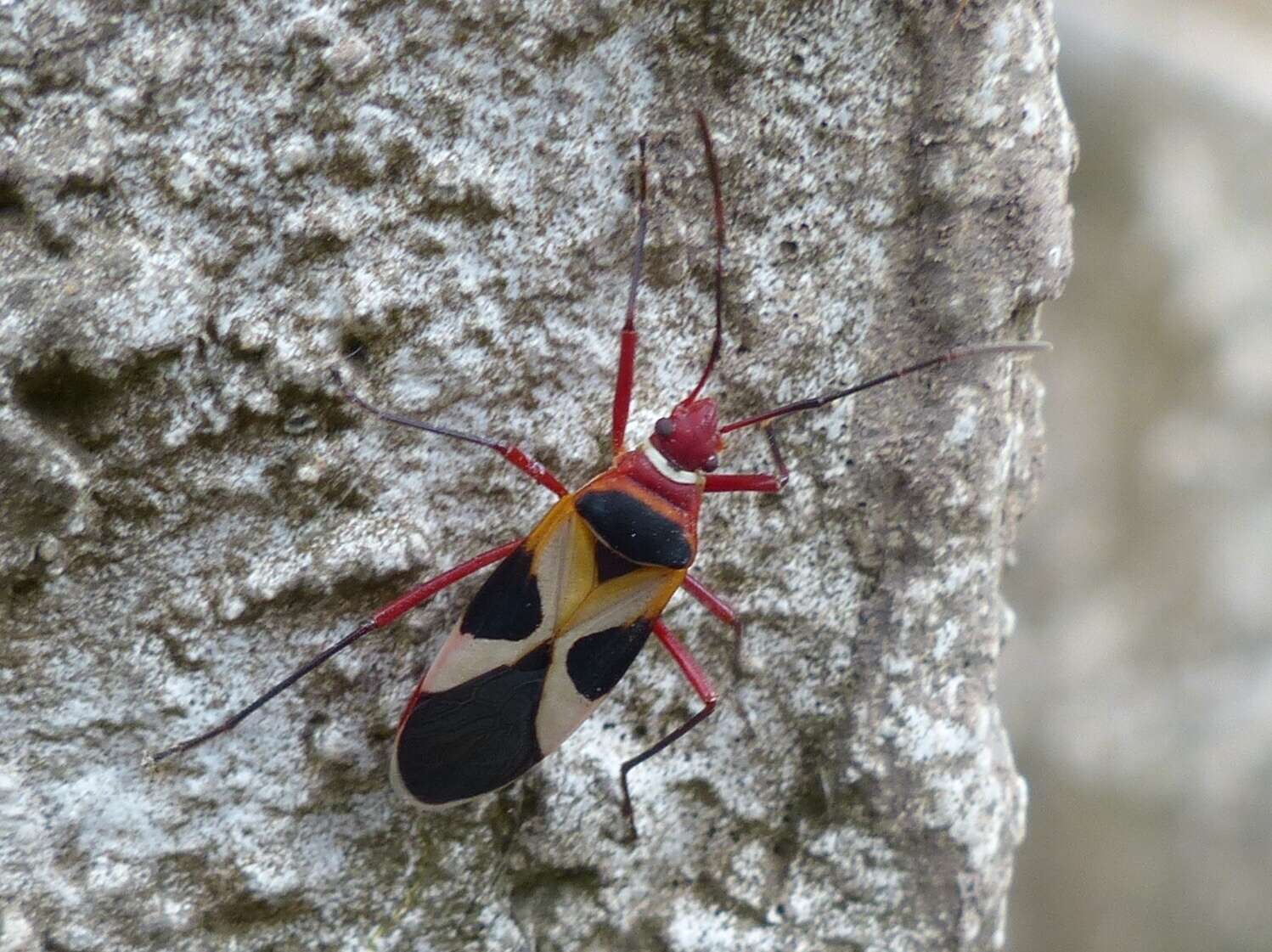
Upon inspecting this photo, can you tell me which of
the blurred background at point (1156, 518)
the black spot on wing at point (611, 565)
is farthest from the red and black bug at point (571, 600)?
the blurred background at point (1156, 518)

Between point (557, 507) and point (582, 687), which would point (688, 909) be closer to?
point (582, 687)

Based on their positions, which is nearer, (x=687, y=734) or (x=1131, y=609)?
(x=687, y=734)

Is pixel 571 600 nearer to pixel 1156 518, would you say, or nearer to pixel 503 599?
pixel 503 599

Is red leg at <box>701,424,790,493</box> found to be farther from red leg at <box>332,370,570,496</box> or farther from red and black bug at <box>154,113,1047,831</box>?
red leg at <box>332,370,570,496</box>

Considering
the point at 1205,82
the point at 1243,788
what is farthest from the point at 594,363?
the point at 1243,788

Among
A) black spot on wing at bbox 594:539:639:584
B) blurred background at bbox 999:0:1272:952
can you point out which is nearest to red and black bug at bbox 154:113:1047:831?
black spot on wing at bbox 594:539:639:584

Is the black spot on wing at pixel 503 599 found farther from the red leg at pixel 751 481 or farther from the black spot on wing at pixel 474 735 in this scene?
the red leg at pixel 751 481
